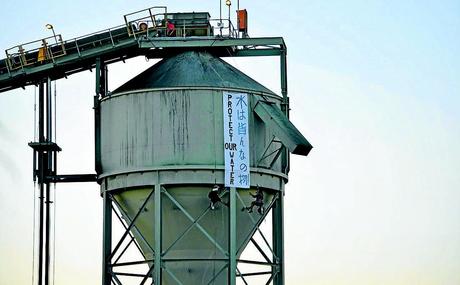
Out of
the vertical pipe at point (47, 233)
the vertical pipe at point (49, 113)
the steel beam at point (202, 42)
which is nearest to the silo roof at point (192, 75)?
the steel beam at point (202, 42)

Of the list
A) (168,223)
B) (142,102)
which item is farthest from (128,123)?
(168,223)

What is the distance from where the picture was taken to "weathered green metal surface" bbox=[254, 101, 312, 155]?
58.1 metres

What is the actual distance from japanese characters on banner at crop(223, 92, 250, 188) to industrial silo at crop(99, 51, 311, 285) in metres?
0.26

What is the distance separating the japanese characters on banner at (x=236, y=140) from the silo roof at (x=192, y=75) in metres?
0.87

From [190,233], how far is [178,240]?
2.08 ft

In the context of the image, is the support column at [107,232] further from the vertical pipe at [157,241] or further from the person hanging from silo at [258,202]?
the person hanging from silo at [258,202]

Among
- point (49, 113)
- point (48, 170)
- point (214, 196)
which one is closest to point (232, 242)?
point (214, 196)

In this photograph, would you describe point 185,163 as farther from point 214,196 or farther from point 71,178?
point 71,178

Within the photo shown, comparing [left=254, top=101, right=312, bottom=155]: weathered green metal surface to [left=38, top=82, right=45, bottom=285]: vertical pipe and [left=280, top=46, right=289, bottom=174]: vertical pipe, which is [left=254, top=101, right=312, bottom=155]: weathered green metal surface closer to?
[left=280, top=46, right=289, bottom=174]: vertical pipe

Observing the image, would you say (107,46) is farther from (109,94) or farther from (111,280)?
(111,280)

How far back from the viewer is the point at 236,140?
59094 mm

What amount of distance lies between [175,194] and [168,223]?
1290mm

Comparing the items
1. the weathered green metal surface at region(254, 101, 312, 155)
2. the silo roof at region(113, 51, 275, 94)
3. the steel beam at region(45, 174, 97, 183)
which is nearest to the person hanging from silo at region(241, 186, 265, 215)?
the weathered green metal surface at region(254, 101, 312, 155)

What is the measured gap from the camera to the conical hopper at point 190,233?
58.4 m
